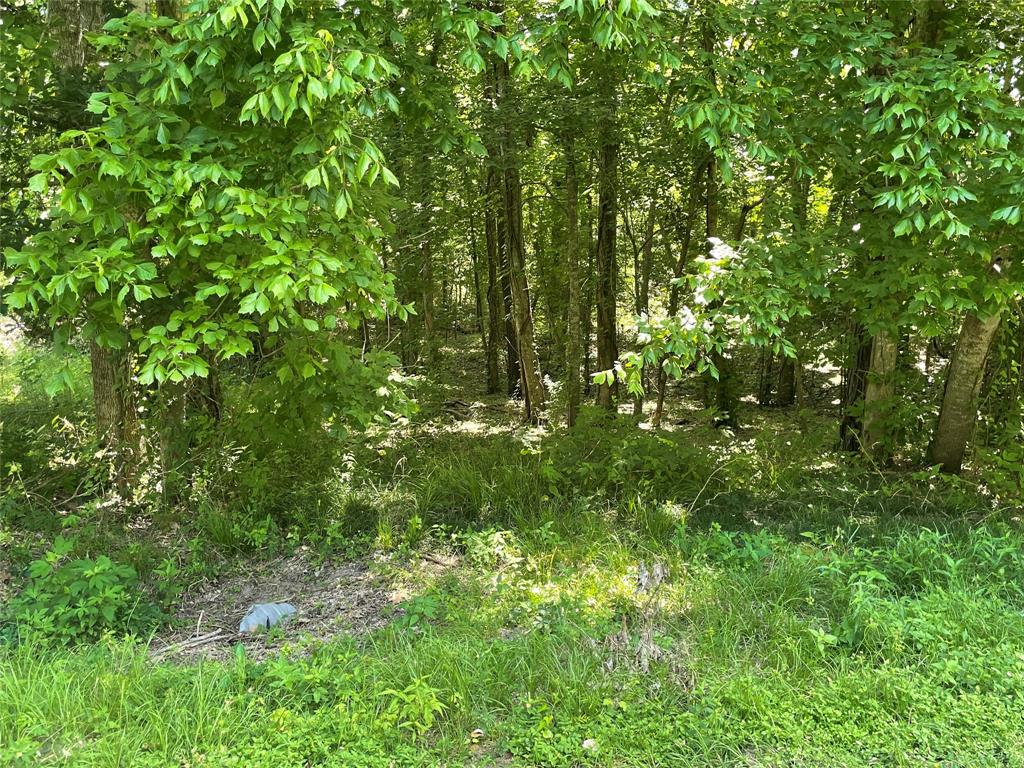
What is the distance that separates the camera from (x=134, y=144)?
2988 millimetres

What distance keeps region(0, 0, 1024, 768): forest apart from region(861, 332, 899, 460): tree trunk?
0.04 m

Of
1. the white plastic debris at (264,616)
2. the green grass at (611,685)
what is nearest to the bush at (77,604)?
the green grass at (611,685)

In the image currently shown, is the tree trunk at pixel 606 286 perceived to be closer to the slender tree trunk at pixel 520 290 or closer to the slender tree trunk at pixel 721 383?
the slender tree trunk at pixel 520 290

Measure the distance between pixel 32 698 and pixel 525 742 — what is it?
2.09 metres

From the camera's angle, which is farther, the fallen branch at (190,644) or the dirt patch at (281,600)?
the dirt patch at (281,600)

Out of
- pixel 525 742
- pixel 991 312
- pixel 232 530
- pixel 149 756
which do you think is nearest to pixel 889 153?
pixel 991 312

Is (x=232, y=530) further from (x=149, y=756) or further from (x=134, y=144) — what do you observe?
(x=134, y=144)

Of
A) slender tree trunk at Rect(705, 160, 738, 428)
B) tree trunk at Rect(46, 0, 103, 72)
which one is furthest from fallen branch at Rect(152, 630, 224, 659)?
slender tree trunk at Rect(705, 160, 738, 428)

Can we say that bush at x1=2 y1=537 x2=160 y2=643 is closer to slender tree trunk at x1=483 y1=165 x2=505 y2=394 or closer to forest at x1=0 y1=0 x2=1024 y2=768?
forest at x1=0 y1=0 x2=1024 y2=768

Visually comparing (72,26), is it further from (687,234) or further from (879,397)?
(879,397)

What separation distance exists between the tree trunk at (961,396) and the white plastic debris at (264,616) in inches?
225

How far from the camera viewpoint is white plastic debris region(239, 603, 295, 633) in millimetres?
3842

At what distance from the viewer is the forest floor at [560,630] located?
2.61 metres

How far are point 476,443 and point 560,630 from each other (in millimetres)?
4393
